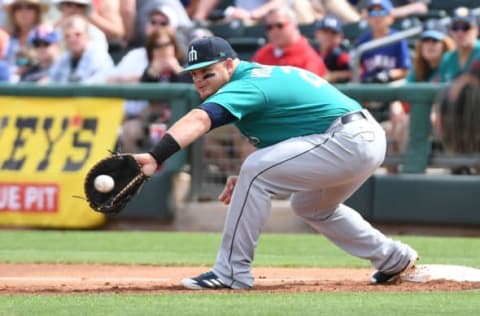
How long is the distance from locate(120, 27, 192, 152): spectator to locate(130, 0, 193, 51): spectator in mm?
567

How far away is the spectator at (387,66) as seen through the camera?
11492 millimetres

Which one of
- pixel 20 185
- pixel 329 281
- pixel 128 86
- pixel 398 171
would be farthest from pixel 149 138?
pixel 329 281

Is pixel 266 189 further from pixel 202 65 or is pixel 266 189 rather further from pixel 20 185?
pixel 20 185

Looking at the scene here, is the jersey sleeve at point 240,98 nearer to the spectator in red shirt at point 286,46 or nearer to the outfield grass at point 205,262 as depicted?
the outfield grass at point 205,262

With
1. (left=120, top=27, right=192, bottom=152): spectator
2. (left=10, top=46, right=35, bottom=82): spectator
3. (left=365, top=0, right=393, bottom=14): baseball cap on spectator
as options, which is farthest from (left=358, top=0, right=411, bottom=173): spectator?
(left=10, top=46, right=35, bottom=82): spectator

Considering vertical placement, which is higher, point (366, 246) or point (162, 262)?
point (366, 246)

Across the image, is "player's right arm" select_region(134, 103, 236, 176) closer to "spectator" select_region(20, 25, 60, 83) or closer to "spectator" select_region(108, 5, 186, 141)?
"spectator" select_region(108, 5, 186, 141)

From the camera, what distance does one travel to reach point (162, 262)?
→ 29.6 feet

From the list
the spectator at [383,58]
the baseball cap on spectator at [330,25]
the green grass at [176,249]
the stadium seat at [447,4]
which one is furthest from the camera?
the stadium seat at [447,4]

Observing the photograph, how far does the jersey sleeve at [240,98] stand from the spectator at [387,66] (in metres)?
5.00

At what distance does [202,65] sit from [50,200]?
18.0 ft

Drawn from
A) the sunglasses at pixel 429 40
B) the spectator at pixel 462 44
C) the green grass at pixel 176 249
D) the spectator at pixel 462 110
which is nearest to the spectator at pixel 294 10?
the sunglasses at pixel 429 40

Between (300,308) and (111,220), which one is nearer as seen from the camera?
(300,308)

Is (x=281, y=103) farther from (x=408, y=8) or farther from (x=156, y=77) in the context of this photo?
(x=408, y=8)
